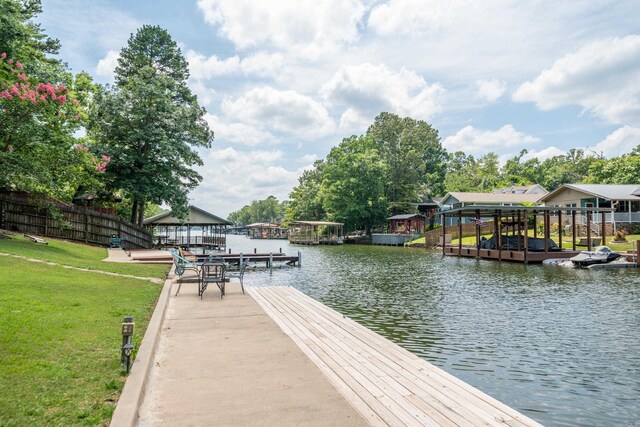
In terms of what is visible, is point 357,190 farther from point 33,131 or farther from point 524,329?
point 524,329

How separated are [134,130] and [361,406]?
3203 centimetres

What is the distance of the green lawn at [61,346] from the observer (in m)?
4.38

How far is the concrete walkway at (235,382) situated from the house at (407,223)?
5772 centimetres

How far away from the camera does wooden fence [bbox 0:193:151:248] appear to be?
26750 millimetres

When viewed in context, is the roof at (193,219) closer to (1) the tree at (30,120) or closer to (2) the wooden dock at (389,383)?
(1) the tree at (30,120)

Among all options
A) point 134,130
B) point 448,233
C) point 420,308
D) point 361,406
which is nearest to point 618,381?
point 361,406

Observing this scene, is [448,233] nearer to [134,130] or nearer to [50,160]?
[134,130]

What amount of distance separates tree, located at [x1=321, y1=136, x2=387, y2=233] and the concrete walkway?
197ft

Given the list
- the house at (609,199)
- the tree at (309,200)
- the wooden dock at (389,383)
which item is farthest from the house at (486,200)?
the wooden dock at (389,383)

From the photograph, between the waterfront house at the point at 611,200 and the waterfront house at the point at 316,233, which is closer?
the waterfront house at the point at 611,200

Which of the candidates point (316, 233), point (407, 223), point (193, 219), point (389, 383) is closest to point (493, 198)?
point (407, 223)

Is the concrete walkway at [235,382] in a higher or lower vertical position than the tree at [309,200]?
lower

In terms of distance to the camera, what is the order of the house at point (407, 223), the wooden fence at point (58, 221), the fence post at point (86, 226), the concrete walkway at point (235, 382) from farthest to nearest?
1. the house at point (407, 223)
2. the fence post at point (86, 226)
3. the wooden fence at point (58, 221)
4. the concrete walkway at point (235, 382)

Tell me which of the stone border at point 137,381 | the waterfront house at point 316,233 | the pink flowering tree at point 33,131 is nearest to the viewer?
the stone border at point 137,381
